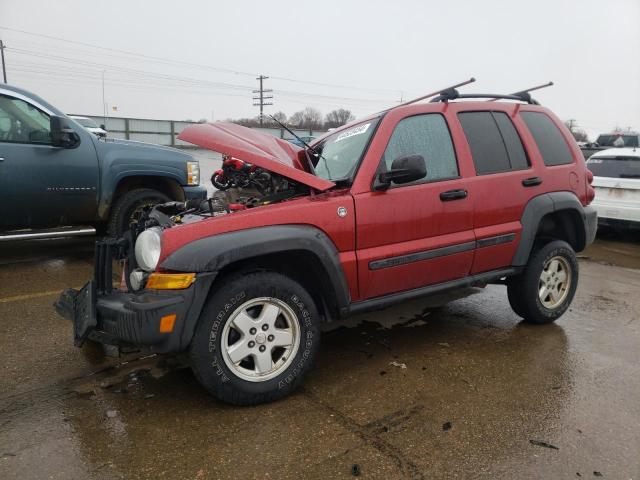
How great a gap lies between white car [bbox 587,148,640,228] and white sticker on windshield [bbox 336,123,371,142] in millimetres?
5982

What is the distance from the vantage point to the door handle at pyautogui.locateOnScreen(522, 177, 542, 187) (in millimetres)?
3859

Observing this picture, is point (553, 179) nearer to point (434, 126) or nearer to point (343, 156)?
point (434, 126)

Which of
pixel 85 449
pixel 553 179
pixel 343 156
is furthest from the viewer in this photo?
pixel 553 179

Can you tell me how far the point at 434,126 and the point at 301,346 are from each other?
1.89 meters

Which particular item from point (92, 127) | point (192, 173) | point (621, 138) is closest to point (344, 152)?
point (192, 173)

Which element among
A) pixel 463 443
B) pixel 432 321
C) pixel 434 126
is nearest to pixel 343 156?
pixel 434 126

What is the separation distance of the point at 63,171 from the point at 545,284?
5188 millimetres

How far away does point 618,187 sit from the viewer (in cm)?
784

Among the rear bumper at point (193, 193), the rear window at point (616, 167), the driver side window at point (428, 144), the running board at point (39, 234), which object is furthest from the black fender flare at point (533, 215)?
the running board at point (39, 234)

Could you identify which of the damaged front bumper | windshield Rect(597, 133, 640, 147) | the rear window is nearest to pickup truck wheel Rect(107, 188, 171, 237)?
the damaged front bumper

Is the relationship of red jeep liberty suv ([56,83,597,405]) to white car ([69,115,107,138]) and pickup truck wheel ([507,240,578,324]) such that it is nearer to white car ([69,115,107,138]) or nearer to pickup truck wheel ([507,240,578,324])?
pickup truck wheel ([507,240,578,324])

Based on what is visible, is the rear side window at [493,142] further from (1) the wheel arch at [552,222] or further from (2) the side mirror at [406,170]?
(2) the side mirror at [406,170]

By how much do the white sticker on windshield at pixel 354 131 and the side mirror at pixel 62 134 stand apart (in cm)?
336

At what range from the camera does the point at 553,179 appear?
4.06m
